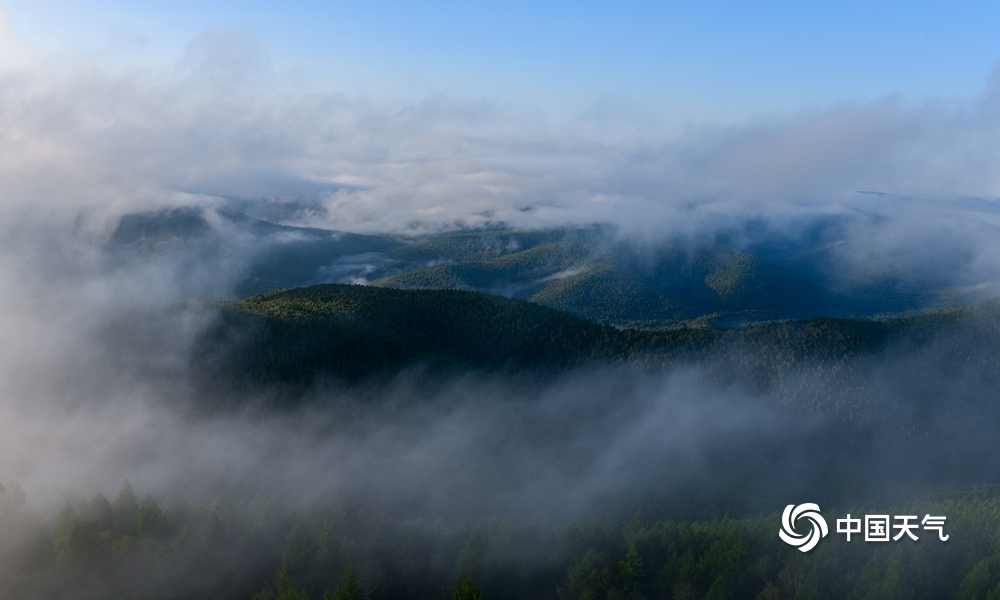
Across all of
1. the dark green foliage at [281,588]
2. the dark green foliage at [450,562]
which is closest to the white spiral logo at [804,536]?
the dark green foliage at [450,562]

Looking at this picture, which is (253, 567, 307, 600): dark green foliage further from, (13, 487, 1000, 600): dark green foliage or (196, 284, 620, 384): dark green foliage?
(196, 284, 620, 384): dark green foliage

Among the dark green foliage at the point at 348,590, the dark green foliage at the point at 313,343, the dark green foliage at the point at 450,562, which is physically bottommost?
the dark green foliage at the point at 450,562

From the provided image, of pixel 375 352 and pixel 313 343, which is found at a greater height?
pixel 313 343

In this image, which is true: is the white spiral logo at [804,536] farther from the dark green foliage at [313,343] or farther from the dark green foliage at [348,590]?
the dark green foliage at [313,343]

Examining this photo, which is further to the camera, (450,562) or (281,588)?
(450,562)
